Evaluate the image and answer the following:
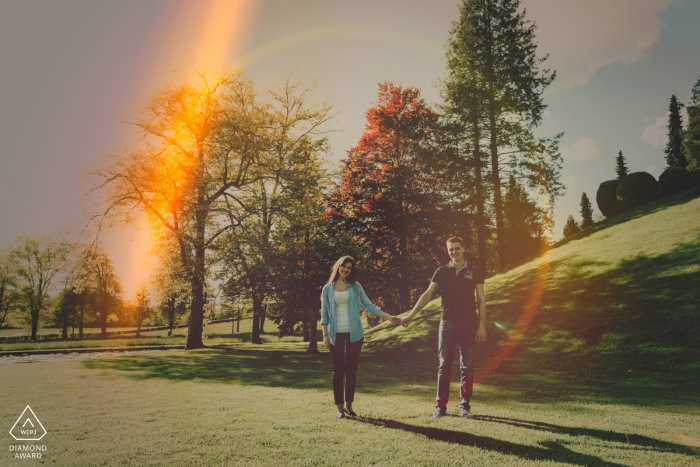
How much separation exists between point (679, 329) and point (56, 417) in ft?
52.9

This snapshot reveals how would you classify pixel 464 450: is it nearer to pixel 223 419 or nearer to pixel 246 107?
pixel 223 419

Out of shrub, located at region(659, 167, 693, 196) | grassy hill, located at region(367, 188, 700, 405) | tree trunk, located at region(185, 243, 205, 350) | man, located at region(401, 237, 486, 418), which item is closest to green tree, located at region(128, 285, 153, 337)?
tree trunk, located at region(185, 243, 205, 350)

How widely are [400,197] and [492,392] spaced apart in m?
24.9

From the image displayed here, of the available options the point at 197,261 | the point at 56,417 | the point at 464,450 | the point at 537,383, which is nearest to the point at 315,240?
the point at 197,261

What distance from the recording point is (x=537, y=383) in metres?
10.1

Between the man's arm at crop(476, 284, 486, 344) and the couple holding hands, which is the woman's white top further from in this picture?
the man's arm at crop(476, 284, 486, 344)

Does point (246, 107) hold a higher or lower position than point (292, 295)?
higher

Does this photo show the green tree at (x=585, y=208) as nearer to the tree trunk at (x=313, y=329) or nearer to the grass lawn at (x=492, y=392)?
the grass lawn at (x=492, y=392)

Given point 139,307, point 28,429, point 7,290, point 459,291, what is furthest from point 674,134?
point 7,290

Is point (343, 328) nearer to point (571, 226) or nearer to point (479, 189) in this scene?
point (479, 189)

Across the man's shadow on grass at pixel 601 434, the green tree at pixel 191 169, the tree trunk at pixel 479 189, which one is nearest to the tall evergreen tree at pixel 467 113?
the tree trunk at pixel 479 189

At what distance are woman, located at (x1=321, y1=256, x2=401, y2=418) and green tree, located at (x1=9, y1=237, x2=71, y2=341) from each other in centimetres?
5309

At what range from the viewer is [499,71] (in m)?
27.3

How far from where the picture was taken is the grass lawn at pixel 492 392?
4.69 meters
